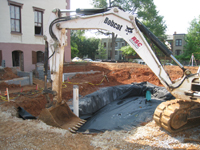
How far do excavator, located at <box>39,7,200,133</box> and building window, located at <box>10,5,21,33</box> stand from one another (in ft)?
32.6

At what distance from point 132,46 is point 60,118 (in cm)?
298

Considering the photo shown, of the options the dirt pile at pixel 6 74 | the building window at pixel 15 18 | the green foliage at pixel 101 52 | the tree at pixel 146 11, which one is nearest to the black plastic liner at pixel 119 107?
the dirt pile at pixel 6 74

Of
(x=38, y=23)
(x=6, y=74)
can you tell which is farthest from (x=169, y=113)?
(x=38, y=23)

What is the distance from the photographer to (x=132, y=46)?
4.71 metres

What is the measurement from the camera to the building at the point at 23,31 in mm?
12531

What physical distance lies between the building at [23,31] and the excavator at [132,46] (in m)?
9.52

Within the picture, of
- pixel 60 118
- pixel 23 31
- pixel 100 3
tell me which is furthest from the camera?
pixel 100 3

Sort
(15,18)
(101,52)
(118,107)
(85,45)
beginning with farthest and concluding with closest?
(85,45) → (101,52) → (15,18) → (118,107)

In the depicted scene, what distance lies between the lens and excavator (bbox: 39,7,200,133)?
15.0 ft

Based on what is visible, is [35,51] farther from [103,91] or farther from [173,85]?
[173,85]

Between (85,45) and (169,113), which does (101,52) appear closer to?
(85,45)

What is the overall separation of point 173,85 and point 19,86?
8588mm

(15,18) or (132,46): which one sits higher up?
(15,18)

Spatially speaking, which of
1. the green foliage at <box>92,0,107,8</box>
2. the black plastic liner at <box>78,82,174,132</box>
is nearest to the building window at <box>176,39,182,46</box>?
the green foliage at <box>92,0,107,8</box>
